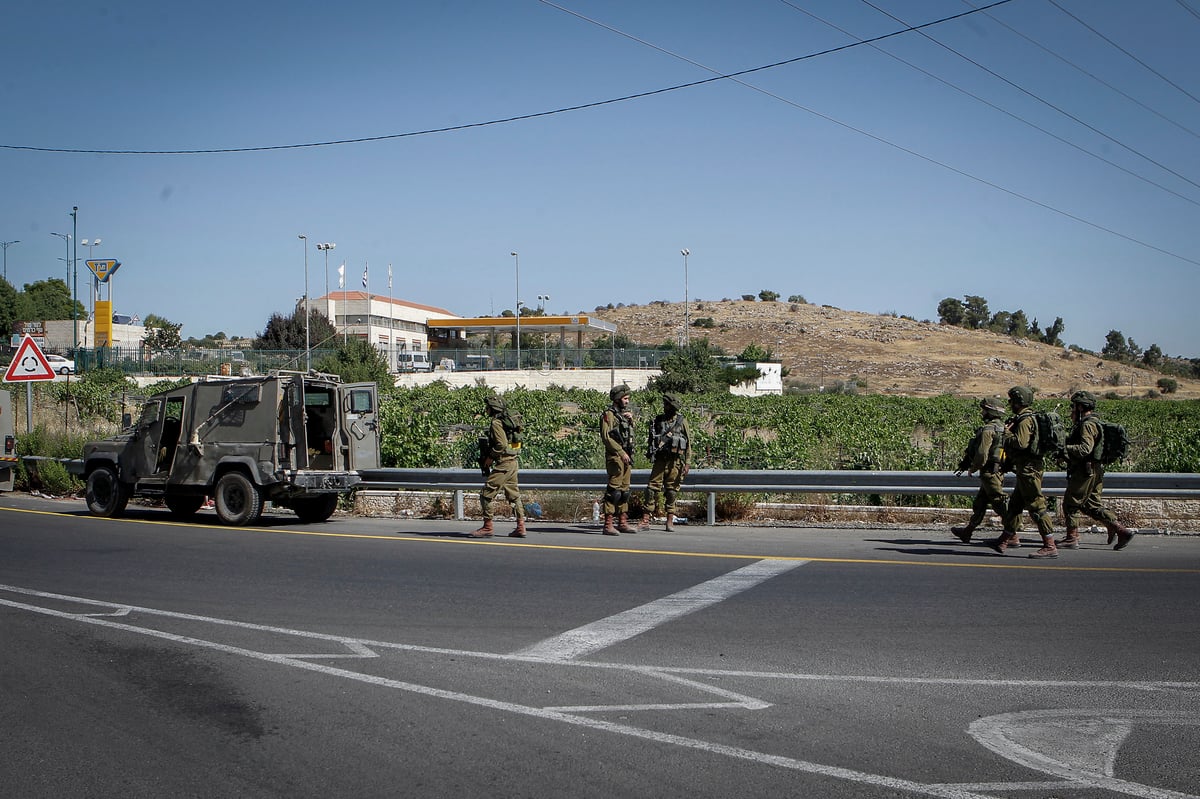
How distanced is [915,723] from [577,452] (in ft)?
41.5

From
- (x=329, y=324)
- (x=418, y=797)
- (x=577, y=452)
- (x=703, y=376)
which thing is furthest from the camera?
(x=329, y=324)

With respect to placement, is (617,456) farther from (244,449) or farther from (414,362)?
(414,362)

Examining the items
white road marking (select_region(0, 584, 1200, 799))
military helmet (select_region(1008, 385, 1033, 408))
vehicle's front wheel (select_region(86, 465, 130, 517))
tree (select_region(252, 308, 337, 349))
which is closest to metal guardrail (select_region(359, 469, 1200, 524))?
military helmet (select_region(1008, 385, 1033, 408))

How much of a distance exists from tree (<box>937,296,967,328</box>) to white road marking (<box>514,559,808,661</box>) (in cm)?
14243

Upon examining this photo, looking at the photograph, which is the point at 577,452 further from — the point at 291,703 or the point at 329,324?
the point at 329,324

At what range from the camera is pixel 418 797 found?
175 inches

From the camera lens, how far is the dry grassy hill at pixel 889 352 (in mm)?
92125

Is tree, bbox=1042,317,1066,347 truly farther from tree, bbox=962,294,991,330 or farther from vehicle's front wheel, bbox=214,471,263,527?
vehicle's front wheel, bbox=214,471,263,527

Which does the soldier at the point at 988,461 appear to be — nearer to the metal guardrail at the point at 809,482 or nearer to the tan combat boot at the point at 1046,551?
the tan combat boot at the point at 1046,551

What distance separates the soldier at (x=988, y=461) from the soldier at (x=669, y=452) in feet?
11.3

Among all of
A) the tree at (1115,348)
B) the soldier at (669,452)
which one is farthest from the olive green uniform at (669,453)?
the tree at (1115,348)

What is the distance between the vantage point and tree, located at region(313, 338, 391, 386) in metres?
42.3

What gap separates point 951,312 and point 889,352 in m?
44.1

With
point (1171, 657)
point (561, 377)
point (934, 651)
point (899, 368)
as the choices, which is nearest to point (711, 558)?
point (934, 651)
